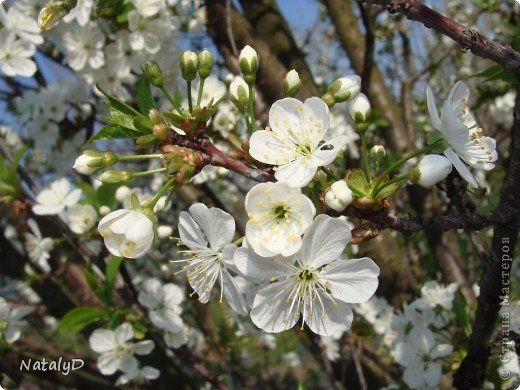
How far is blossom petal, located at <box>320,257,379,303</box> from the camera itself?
43.2 inches

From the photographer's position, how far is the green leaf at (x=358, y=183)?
1049 millimetres

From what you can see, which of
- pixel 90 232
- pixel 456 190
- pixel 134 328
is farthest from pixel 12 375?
pixel 456 190

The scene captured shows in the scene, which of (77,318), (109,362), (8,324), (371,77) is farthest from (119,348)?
(371,77)

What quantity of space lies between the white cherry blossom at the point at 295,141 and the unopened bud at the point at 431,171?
17cm

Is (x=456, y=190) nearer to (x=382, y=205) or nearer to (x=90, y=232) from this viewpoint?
(x=382, y=205)

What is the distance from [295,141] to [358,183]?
0.76ft

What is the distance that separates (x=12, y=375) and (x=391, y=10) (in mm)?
1574

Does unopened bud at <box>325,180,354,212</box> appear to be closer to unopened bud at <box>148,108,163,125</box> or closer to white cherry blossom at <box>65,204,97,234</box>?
unopened bud at <box>148,108,163,125</box>

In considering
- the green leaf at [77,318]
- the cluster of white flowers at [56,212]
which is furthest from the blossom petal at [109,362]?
the cluster of white flowers at [56,212]

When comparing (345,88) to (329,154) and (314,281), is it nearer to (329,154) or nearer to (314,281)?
(329,154)

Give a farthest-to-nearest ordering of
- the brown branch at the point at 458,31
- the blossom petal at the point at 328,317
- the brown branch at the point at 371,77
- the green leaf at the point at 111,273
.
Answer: the brown branch at the point at 371,77 < the green leaf at the point at 111,273 < the blossom petal at the point at 328,317 < the brown branch at the point at 458,31

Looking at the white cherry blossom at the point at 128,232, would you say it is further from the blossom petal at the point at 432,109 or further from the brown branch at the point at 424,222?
the blossom petal at the point at 432,109

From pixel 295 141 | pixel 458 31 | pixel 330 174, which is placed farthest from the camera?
pixel 295 141

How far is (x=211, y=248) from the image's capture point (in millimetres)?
1248
